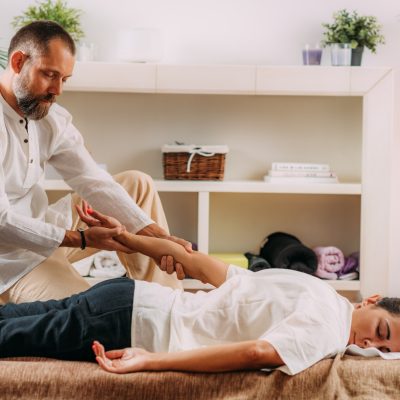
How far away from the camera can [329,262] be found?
381cm

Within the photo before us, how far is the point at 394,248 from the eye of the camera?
143 inches

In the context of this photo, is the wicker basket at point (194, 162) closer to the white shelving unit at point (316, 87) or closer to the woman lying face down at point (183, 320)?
the white shelving unit at point (316, 87)

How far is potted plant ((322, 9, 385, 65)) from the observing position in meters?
3.73

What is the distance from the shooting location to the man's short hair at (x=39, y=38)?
93.3 inches

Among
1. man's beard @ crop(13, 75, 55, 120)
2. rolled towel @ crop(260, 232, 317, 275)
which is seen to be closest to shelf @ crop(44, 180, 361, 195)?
rolled towel @ crop(260, 232, 317, 275)

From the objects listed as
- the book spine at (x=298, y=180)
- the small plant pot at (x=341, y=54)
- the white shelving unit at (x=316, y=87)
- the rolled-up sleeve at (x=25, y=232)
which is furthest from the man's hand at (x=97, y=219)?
the small plant pot at (x=341, y=54)

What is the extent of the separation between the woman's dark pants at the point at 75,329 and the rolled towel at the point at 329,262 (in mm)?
2025

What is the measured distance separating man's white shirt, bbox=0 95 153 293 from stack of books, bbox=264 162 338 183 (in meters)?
1.30

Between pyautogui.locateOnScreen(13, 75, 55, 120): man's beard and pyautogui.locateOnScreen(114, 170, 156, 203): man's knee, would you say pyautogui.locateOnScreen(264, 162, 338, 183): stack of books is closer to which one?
pyautogui.locateOnScreen(114, 170, 156, 203): man's knee

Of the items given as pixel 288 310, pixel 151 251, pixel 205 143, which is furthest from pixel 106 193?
pixel 205 143

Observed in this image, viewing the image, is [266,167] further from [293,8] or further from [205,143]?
[293,8]

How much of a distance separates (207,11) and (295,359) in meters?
2.66

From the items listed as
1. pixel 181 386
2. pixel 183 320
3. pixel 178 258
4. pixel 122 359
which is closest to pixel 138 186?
pixel 178 258

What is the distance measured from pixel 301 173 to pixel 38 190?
1.61 metres
